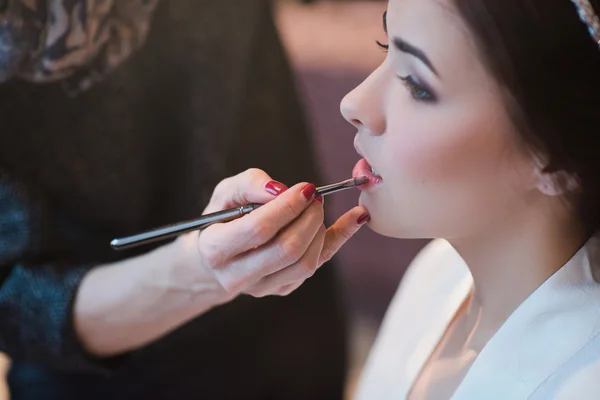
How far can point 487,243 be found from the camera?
0.67 metres

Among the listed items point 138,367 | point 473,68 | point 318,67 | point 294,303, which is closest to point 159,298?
point 138,367

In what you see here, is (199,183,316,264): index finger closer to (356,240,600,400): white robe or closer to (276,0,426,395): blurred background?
(356,240,600,400): white robe

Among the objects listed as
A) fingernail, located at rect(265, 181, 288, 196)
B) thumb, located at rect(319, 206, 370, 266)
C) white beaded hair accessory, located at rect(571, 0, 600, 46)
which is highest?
white beaded hair accessory, located at rect(571, 0, 600, 46)

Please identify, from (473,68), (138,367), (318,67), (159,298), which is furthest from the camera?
(318,67)

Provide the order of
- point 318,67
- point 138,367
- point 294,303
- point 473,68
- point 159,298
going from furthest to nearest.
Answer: point 318,67 < point 294,303 < point 138,367 < point 159,298 < point 473,68

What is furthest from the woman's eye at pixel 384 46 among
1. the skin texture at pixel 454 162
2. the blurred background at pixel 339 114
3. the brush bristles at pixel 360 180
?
the blurred background at pixel 339 114

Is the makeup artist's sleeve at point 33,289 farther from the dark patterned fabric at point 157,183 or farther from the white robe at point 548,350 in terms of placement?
the white robe at point 548,350

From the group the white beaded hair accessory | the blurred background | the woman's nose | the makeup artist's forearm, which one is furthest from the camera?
the blurred background

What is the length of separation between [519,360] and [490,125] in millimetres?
213

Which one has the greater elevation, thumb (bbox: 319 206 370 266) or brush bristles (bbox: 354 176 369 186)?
brush bristles (bbox: 354 176 369 186)

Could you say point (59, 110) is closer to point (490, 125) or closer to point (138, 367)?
point (138, 367)

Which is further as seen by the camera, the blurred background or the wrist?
the blurred background

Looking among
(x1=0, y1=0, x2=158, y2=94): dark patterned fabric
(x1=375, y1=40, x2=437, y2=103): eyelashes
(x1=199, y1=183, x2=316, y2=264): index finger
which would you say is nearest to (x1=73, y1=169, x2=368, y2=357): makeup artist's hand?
(x1=199, y1=183, x2=316, y2=264): index finger

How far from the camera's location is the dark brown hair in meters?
0.54
